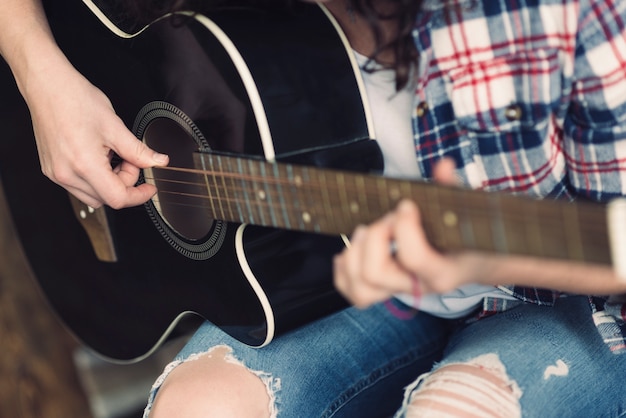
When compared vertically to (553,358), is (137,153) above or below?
above

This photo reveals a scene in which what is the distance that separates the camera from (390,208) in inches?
27.2

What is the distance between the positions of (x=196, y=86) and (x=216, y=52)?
48mm

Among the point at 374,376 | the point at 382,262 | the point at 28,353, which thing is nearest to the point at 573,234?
the point at 382,262

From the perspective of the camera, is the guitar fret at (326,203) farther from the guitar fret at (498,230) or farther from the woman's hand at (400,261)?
the guitar fret at (498,230)

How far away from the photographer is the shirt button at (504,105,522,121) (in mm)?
808

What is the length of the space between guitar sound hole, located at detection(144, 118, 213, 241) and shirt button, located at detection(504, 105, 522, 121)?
36cm

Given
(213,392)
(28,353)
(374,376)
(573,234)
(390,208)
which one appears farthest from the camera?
(28,353)

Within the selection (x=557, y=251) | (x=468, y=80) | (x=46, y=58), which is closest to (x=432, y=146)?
(x=468, y=80)

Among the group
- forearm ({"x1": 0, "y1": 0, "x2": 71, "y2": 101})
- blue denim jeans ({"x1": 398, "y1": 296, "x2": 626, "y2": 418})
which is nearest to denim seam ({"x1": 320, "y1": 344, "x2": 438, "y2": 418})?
blue denim jeans ({"x1": 398, "y1": 296, "x2": 626, "y2": 418})

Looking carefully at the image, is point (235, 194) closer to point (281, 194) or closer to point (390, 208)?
point (281, 194)

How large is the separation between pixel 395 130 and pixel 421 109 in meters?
0.08

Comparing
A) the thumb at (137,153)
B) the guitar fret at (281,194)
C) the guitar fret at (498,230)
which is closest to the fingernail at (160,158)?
the thumb at (137,153)

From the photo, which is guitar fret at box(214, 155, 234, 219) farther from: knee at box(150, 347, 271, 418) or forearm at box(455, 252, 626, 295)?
forearm at box(455, 252, 626, 295)

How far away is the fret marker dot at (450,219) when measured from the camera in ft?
2.08
